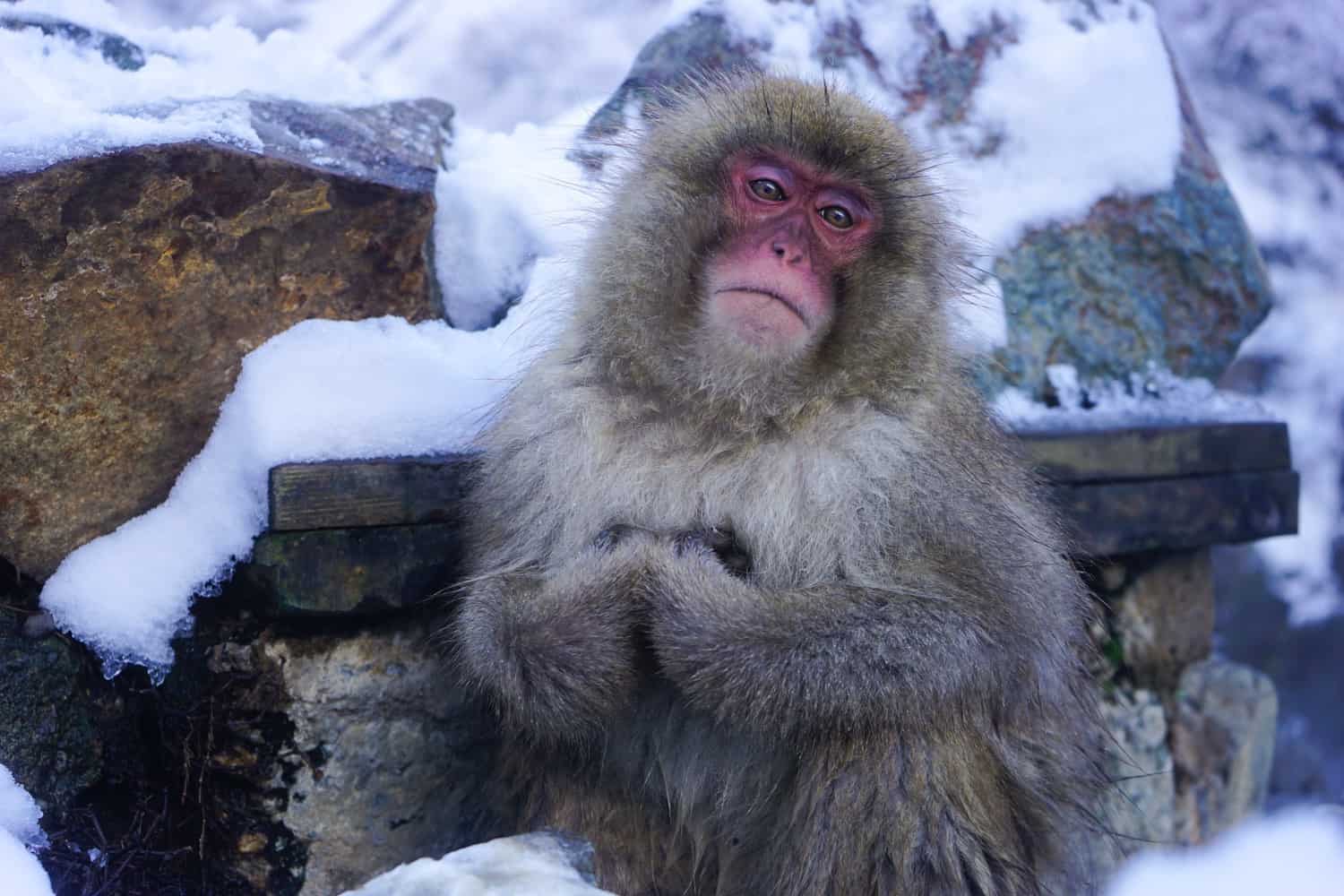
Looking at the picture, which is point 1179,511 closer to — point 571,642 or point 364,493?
point 571,642

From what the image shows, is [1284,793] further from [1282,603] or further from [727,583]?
[727,583]

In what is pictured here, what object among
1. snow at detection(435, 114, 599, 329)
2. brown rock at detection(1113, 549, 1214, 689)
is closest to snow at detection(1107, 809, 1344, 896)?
brown rock at detection(1113, 549, 1214, 689)

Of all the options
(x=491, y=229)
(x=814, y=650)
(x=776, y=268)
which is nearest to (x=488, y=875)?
(x=814, y=650)

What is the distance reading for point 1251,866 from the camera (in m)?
2.99

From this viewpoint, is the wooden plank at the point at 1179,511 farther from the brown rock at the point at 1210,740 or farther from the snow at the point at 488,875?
the snow at the point at 488,875

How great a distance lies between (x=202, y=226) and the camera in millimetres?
2172

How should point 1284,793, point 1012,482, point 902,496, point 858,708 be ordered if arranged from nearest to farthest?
point 858,708, point 902,496, point 1012,482, point 1284,793

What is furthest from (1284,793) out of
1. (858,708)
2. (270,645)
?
(270,645)

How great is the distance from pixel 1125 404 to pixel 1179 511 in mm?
280

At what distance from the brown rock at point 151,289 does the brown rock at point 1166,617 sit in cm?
184

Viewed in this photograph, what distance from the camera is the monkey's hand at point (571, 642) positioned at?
183 cm

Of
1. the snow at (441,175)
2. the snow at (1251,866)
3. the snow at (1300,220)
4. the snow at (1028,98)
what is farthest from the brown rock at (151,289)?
→ the snow at (1300,220)

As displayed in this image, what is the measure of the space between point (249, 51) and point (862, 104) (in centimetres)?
137

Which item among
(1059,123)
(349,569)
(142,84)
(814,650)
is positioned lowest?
(349,569)
